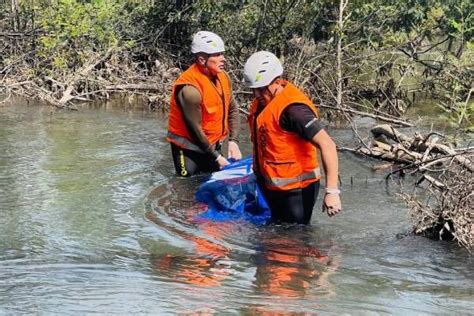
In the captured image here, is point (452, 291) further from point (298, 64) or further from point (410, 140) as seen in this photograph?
point (298, 64)

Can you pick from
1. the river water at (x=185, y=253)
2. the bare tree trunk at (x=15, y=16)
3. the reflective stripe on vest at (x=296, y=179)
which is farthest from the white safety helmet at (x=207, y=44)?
the bare tree trunk at (x=15, y=16)

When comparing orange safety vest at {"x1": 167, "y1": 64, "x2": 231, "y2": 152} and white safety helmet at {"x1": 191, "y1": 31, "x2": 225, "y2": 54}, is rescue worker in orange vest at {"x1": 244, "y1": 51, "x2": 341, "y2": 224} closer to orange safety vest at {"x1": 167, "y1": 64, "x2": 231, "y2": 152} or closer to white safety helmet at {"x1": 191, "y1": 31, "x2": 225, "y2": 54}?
white safety helmet at {"x1": 191, "y1": 31, "x2": 225, "y2": 54}

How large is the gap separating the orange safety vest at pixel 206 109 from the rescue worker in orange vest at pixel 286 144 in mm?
1404

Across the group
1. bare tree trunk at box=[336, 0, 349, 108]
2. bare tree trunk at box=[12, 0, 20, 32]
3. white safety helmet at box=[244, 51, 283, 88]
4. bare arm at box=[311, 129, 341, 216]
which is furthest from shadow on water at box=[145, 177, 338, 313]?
bare tree trunk at box=[12, 0, 20, 32]

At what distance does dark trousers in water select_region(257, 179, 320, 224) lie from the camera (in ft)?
20.0

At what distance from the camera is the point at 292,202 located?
615 centimetres

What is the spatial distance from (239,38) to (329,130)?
3397 mm

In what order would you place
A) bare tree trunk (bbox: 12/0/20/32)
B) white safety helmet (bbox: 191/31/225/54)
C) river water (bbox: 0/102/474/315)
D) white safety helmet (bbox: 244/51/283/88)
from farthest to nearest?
bare tree trunk (bbox: 12/0/20/32), white safety helmet (bbox: 191/31/225/54), white safety helmet (bbox: 244/51/283/88), river water (bbox: 0/102/474/315)

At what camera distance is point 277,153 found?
5.95m

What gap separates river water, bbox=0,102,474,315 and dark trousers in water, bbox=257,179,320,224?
0.36 feet

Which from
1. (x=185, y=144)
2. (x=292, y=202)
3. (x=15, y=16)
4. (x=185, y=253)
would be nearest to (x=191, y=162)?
(x=185, y=144)

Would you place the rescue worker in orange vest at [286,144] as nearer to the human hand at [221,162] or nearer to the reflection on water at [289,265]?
the reflection on water at [289,265]

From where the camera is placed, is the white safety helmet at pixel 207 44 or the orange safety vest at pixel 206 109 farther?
the orange safety vest at pixel 206 109

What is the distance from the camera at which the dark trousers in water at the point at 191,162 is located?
783 centimetres
